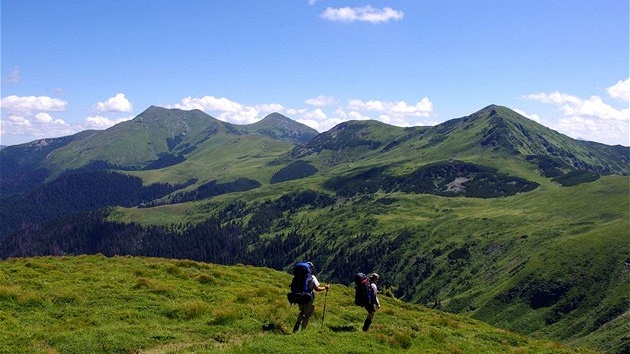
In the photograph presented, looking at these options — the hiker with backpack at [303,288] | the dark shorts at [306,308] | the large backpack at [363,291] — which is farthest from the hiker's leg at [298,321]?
the large backpack at [363,291]

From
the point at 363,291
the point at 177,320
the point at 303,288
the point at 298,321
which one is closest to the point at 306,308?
the point at 298,321

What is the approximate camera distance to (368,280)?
27531 mm

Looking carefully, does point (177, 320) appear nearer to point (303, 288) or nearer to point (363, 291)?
point (303, 288)

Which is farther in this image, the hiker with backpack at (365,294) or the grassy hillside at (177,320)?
the hiker with backpack at (365,294)

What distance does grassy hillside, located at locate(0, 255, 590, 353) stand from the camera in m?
21.9

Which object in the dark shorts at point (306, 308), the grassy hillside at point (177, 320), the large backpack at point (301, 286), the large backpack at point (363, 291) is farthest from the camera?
the large backpack at point (363, 291)

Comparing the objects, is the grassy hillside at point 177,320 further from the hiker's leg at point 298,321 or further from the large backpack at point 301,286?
the large backpack at point 301,286

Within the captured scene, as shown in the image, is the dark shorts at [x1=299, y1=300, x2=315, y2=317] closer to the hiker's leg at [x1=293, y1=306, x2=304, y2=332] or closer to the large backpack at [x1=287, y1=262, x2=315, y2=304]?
the hiker's leg at [x1=293, y1=306, x2=304, y2=332]

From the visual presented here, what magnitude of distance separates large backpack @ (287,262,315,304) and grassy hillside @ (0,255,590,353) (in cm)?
176

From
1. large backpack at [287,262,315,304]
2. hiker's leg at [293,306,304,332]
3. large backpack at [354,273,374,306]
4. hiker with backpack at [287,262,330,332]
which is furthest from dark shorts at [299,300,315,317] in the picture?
large backpack at [354,273,374,306]

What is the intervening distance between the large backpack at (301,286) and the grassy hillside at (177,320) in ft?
5.79

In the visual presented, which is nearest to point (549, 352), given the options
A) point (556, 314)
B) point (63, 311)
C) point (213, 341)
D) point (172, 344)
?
point (213, 341)

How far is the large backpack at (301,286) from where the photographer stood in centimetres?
2486

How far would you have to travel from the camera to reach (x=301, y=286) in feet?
82.3
